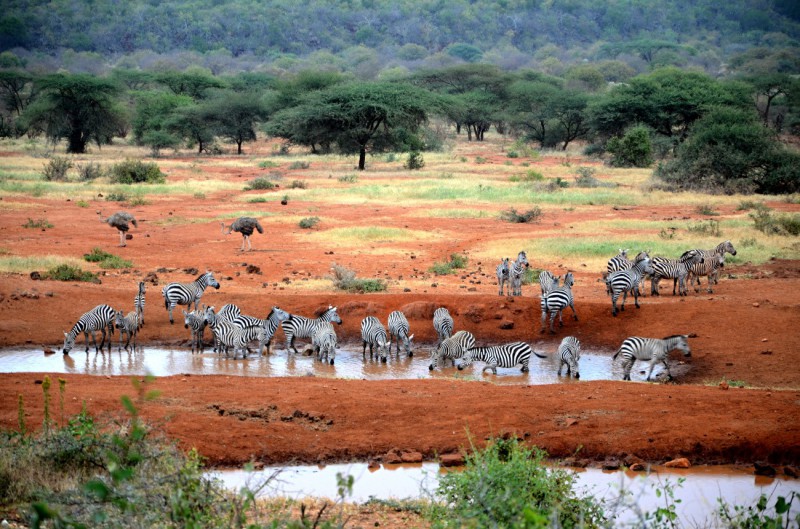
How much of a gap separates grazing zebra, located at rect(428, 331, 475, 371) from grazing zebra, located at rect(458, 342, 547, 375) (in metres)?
0.15

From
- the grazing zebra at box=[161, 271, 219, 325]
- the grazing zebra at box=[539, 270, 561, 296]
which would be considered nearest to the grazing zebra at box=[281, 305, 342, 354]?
the grazing zebra at box=[161, 271, 219, 325]

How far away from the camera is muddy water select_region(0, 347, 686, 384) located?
12.8 m

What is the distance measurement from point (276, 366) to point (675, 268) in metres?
7.82

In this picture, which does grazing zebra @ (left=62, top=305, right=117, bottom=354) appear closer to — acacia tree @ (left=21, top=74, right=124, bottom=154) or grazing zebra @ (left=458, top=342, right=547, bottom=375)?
grazing zebra @ (left=458, top=342, right=547, bottom=375)

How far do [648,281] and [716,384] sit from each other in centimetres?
727

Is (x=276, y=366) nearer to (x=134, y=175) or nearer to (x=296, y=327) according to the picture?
(x=296, y=327)

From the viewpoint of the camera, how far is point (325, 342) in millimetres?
13266

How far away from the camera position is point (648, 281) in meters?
19.2

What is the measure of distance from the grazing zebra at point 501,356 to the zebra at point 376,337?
123 cm

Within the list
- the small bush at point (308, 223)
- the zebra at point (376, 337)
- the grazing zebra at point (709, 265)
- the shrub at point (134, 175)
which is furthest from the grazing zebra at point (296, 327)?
the shrub at point (134, 175)

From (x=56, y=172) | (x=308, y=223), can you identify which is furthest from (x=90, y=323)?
(x=56, y=172)

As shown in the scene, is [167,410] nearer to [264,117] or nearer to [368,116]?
[368,116]

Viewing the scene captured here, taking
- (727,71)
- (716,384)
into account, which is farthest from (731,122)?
(727,71)

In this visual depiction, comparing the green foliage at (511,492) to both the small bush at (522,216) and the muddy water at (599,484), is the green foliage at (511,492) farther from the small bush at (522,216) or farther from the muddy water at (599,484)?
the small bush at (522,216)
